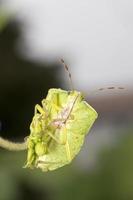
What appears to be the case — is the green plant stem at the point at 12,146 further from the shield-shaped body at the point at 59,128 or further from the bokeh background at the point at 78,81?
the bokeh background at the point at 78,81

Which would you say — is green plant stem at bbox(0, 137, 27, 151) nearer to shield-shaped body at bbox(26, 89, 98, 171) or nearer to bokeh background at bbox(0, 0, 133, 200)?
shield-shaped body at bbox(26, 89, 98, 171)

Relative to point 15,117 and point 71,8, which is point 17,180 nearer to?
point 15,117

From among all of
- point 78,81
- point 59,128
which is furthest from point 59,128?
point 78,81

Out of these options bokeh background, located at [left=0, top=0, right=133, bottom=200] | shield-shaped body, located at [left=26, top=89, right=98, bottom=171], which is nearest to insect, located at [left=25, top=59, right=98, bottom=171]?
shield-shaped body, located at [left=26, top=89, right=98, bottom=171]

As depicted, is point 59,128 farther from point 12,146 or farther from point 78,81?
point 78,81

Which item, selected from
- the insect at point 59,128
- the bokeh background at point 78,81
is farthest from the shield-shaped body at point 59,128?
the bokeh background at point 78,81
